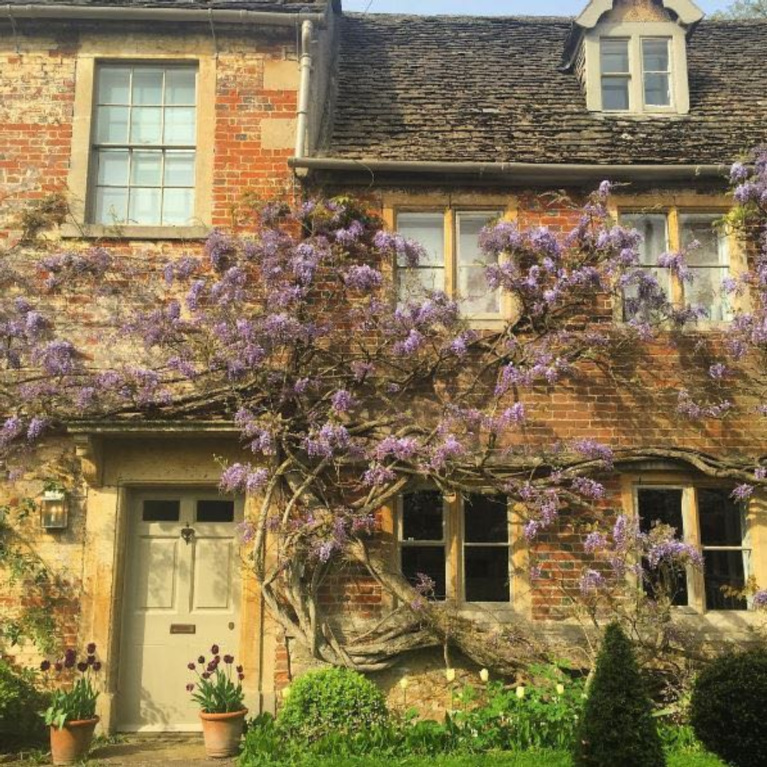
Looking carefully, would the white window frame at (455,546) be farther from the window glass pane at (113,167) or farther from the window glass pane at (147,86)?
the window glass pane at (147,86)

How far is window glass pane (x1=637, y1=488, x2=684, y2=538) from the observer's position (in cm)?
1007

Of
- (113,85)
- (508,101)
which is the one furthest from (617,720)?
(113,85)

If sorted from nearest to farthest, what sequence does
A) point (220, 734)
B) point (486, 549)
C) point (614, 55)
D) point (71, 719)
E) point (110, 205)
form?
point (71, 719), point (220, 734), point (486, 549), point (110, 205), point (614, 55)

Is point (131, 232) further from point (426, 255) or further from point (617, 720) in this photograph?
point (617, 720)

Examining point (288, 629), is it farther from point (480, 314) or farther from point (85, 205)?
point (85, 205)

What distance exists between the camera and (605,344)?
10.1m

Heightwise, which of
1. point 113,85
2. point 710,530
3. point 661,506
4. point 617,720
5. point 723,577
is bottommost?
point 617,720

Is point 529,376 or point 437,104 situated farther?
point 437,104

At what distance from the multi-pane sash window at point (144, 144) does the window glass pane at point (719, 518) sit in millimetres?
6617

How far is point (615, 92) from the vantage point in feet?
39.9

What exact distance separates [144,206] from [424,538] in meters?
4.97

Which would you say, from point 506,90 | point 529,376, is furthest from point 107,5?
point 529,376

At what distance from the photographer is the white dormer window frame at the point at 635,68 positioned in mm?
11953

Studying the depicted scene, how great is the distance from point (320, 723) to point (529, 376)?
4.07 meters
